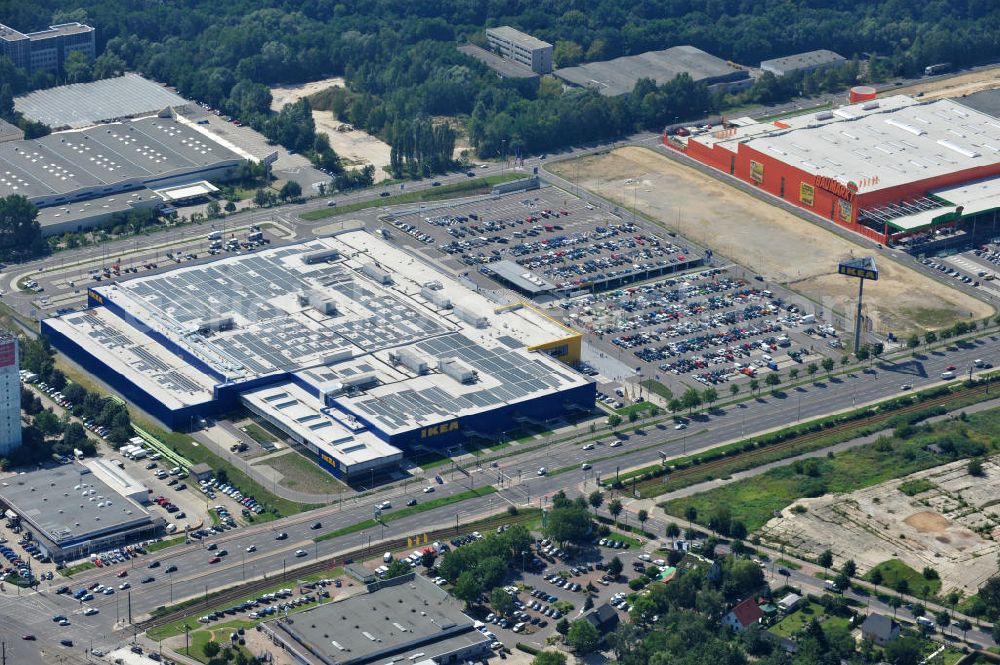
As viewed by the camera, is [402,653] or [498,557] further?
[498,557]

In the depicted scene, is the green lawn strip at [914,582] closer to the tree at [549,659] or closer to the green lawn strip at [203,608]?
the tree at [549,659]

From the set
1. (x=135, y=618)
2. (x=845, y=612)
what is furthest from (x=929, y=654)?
(x=135, y=618)

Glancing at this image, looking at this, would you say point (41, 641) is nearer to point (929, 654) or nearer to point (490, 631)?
point (490, 631)

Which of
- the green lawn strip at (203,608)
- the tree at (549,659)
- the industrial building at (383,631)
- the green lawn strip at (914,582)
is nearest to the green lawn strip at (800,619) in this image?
the green lawn strip at (914,582)

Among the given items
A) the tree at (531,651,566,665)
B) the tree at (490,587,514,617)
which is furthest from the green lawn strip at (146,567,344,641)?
the tree at (531,651,566,665)

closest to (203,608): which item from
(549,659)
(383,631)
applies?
(383,631)

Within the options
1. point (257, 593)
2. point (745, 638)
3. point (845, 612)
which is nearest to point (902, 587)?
point (845, 612)
